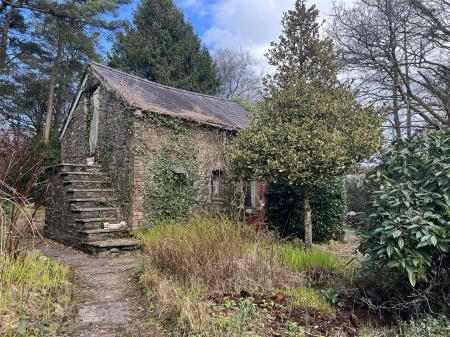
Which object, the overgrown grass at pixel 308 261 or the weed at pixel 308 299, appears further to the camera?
the overgrown grass at pixel 308 261

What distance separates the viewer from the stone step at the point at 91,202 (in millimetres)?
9766

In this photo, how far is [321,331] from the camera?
13.2 feet

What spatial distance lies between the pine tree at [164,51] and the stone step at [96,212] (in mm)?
17258

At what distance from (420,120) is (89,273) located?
14.7 m

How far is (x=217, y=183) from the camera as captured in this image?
1251cm

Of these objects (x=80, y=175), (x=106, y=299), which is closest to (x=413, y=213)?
(x=106, y=299)

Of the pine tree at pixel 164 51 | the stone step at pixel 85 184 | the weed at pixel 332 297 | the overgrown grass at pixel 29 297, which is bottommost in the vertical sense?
the weed at pixel 332 297

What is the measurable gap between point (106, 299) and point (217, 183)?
773cm

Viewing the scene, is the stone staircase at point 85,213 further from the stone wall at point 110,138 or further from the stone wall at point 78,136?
the stone wall at point 78,136

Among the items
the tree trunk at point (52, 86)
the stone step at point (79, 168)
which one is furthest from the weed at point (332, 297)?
the tree trunk at point (52, 86)

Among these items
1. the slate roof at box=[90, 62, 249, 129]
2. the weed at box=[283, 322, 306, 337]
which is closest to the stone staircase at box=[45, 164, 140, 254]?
the slate roof at box=[90, 62, 249, 129]

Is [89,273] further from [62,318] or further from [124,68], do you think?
[124,68]

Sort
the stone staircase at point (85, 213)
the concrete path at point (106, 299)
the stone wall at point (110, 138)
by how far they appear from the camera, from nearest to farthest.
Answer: the concrete path at point (106, 299) < the stone staircase at point (85, 213) < the stone wall at point (110, 138)

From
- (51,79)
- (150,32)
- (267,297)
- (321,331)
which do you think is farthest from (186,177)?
(150,32)
